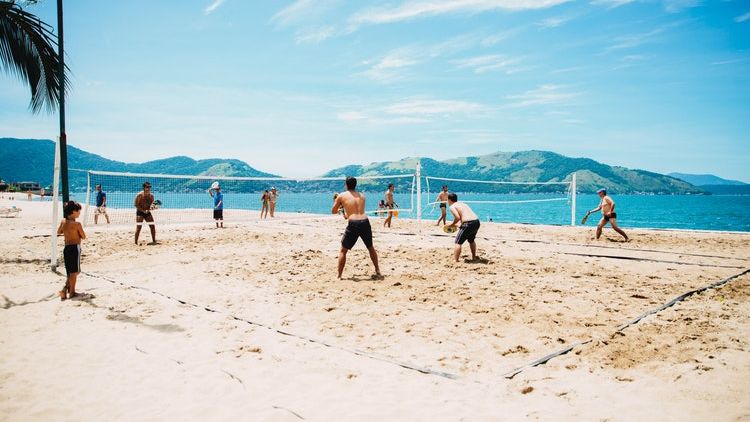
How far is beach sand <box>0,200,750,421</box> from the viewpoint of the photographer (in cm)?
317

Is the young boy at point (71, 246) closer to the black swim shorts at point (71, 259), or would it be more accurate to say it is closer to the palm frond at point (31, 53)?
the black swim shorts at point (71, 259)

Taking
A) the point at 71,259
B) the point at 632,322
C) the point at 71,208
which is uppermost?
the point at 71,208

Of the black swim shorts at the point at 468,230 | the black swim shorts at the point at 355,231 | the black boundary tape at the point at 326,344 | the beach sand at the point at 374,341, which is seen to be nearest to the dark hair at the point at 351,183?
the black swim shorts at the point at 355,231

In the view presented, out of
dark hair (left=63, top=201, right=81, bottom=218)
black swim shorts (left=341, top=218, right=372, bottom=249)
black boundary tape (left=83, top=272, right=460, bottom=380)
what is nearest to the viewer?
black boundary tape (left=83, top=272, right=460, bottom=380)

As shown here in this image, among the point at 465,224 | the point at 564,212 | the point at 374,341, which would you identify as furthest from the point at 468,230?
the point at 564,212

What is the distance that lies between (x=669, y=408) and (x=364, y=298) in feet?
12.6

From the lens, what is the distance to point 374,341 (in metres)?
4.51

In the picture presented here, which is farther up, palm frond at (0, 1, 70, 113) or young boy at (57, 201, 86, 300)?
palm frond at (0, 1, 70, 113)

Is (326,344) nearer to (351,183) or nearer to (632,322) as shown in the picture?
(351,183)

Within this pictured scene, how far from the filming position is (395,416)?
9.79 ft

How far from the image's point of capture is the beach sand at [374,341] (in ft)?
10.4

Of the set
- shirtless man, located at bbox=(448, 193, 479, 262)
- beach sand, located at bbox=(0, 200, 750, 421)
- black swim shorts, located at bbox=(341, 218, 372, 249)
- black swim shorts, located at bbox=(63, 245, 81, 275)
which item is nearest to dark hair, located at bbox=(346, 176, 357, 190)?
black swim shorts, located at bbox=(341, 218, 372, 249)

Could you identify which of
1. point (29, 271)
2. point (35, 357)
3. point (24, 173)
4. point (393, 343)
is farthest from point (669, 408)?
point (24, 173)

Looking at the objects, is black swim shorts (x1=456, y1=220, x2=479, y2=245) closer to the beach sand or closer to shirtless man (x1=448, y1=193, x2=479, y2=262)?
shirtless man (x1=448, y1=193, x2=479, y2=262)
